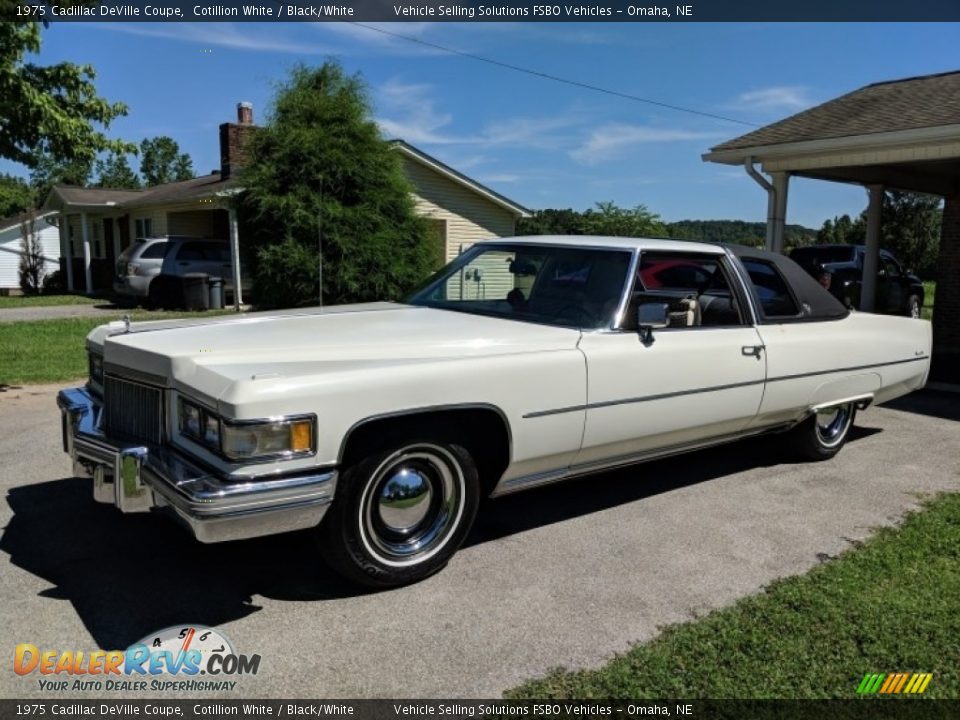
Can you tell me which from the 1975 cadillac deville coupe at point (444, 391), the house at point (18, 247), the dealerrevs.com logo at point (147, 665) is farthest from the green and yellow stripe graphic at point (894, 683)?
the house at point (18, 247)

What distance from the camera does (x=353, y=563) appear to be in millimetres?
3426

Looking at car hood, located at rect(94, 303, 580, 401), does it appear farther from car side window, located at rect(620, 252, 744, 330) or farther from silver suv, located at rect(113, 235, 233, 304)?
silver suv, located at rect(113, 235, 233, 304)

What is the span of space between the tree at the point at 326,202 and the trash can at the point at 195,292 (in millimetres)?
4155

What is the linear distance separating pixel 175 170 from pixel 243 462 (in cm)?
10091

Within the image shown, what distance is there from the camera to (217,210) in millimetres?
21766

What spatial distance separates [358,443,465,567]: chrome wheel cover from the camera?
3.47 m

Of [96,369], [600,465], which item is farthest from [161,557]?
[600,465]

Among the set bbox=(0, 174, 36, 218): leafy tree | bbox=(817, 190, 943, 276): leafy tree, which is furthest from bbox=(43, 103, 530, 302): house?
bbox=(0, 174, 36, 218): leafy tree

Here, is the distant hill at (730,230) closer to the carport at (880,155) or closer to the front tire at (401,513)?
the carport at (880,155)

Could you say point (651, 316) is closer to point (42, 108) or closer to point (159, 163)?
point (42, 108)

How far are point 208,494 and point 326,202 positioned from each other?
11281 mm

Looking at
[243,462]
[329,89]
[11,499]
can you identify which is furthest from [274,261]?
[243,462]

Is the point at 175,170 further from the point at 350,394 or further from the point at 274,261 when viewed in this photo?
the point at 350,394

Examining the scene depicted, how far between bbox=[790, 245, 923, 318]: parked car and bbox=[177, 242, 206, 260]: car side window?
14309mm
